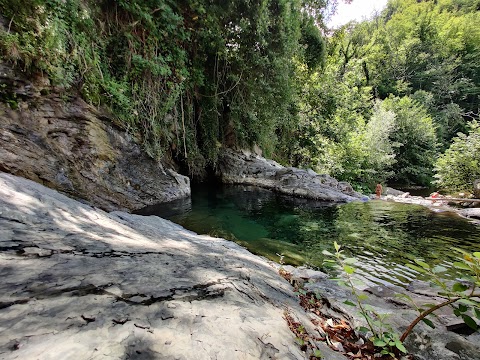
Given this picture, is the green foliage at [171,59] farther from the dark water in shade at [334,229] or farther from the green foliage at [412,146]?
the green foliage at [412,146]

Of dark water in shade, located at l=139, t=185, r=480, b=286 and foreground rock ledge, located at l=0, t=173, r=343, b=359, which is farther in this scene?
dark water in shade, located at l=139, t=185, r=480, b=286

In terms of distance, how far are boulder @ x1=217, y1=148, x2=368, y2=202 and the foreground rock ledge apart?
8.22m

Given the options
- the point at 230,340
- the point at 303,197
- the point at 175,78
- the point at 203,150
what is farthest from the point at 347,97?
the point at 230,340

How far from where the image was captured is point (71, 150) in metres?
5.20

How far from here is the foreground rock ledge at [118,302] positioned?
892 mm

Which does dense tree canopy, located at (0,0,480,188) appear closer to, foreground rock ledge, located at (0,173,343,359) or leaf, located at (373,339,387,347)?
foreground rock ledge, located at (0,173,343,359)

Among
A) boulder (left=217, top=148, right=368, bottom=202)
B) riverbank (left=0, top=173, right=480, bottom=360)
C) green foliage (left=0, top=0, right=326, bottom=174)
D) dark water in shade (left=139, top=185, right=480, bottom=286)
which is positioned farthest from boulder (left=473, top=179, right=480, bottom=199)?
riverbank (left=0, top=173, right=480, bottom=360)

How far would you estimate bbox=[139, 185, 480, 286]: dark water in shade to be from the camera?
4414 mm

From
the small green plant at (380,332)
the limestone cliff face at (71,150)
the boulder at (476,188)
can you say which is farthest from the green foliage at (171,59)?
the boulder at (476,188)

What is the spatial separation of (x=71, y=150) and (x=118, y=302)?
5.16 meters

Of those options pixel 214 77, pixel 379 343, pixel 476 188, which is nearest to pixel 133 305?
pixel 379 343

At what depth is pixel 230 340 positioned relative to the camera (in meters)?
1.14

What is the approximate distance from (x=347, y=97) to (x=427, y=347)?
761 inches

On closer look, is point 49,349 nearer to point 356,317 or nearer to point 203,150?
point 356,317
